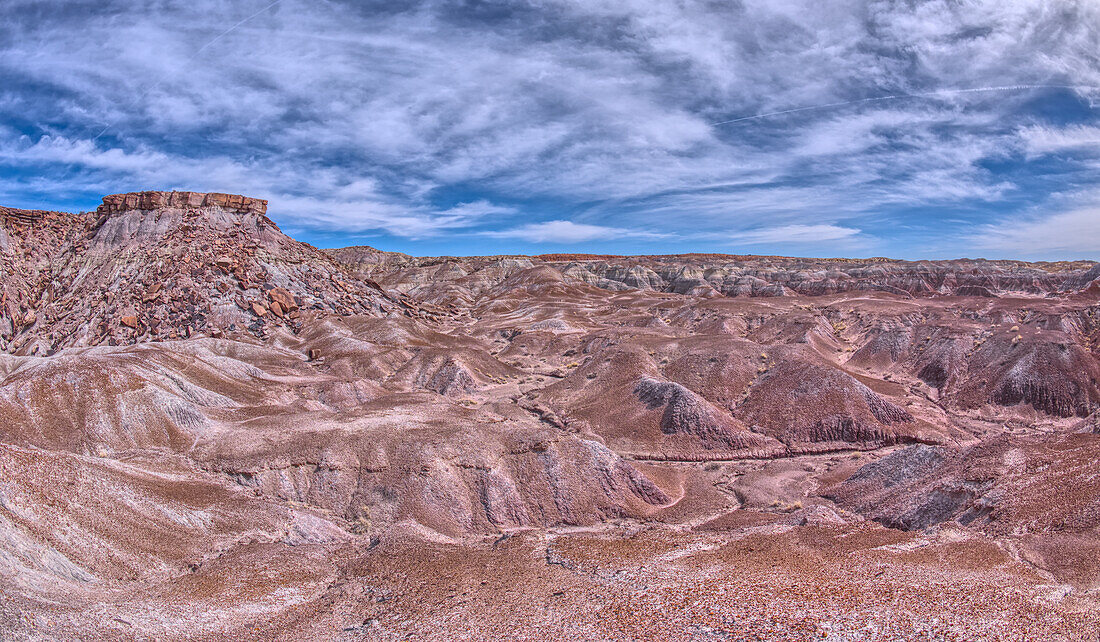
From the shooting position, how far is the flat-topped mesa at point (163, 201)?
59.1 metres

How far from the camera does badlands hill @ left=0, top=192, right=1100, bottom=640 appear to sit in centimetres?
1166

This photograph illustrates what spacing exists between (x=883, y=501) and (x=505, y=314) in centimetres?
6743

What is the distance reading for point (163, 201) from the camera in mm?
59719

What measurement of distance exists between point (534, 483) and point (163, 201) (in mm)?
59128

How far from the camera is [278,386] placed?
32312 mm

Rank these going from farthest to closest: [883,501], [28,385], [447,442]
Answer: [28,385] → [447,442] → [883,501]

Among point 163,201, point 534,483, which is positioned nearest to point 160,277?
point 163,201

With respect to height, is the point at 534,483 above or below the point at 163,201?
below

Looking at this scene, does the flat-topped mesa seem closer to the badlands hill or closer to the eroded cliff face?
the eroded cliff face

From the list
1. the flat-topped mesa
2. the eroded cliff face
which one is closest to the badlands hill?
the eroded cliff face

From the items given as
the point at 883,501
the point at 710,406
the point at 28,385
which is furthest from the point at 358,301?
the point at 883,501

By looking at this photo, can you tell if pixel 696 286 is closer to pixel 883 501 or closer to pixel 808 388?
pixel 808 388

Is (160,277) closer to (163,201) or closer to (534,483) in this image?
(163,201)

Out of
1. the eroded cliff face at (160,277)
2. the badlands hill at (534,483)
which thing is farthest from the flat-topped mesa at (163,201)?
the badlands hill at (534,483)
